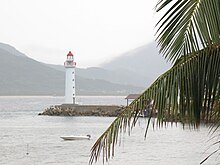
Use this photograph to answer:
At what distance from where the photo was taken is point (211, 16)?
4.44 m

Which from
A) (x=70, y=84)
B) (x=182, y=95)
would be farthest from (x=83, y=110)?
(x=182, y=95)

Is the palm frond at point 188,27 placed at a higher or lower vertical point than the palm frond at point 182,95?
higher

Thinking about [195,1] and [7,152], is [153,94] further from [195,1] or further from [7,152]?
[7,152]

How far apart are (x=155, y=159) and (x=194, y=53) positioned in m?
32.0

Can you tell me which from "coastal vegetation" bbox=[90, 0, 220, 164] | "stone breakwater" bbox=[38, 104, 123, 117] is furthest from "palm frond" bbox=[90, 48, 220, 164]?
"stone breakwater" bbox=[38, 104, 123, 117]

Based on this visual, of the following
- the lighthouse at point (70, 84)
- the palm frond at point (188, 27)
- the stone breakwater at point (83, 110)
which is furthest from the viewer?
the lighthouse at point (70, 84)

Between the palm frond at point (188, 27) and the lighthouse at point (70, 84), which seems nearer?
the palm frond at point (188, 27)

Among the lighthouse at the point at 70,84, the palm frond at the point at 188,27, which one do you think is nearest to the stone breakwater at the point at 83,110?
the lighthouse at the point at 70,84

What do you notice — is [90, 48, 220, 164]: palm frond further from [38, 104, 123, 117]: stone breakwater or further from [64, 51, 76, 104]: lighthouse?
[64, 51, 76, 104]: lighthouse

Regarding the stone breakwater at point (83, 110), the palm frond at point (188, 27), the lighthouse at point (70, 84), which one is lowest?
the stone breakwater at point (83, 110)

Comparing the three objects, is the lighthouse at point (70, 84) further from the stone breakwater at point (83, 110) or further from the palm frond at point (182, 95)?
the palm frond at point (182, 95)

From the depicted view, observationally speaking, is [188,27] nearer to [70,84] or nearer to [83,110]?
[83,110]

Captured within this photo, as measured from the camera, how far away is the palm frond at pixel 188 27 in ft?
14.5

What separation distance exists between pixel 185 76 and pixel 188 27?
1.35 feet
